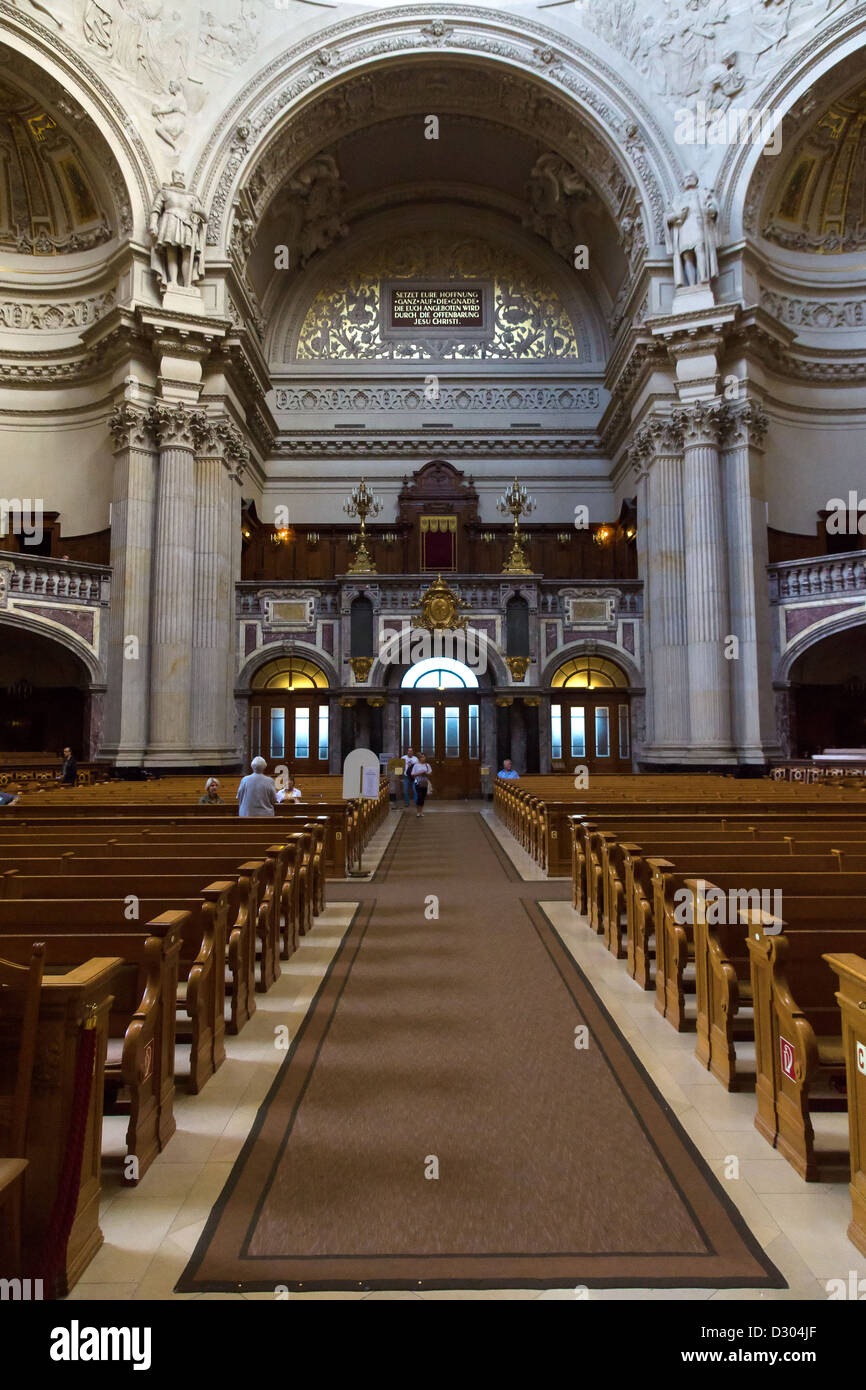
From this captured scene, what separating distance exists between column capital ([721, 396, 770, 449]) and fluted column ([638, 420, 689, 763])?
1071 millimetres

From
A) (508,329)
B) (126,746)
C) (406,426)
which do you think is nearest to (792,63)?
(508,329)

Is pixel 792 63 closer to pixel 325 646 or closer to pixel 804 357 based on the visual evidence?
pixel 804 357

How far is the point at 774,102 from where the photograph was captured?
745 inches

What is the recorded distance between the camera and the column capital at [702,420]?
19000 millimetres

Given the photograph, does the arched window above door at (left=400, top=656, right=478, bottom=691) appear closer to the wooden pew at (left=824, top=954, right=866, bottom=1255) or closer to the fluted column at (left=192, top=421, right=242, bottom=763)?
the fluted column at (left=192, top=421, right=242, bottom=763)

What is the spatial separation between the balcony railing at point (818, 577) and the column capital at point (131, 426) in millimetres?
14735

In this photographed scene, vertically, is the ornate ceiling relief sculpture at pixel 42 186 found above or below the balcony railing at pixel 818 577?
above

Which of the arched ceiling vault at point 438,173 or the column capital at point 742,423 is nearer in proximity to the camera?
the column capital at point 742,423

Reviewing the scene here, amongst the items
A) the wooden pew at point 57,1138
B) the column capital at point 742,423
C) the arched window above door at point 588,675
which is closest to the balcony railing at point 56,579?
the arched window above door at point 588,675

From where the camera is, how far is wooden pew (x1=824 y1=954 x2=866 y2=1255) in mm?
2758

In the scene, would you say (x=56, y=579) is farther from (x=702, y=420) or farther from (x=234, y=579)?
(x=702, y=420)

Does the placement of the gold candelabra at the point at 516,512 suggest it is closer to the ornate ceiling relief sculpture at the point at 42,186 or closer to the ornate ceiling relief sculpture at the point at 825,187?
the ornate ceiling relief sculpture at the point at 825,187

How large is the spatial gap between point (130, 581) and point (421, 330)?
47.1 ft

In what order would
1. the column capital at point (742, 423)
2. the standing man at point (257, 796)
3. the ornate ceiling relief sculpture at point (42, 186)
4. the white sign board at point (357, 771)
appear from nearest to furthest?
1. the standing man at point (257, 796)
2. the white sign board at point (357, 771)
3. the column capital at point (742, 423)
4. the ornate ceiling relief sculpture at point (42, 186)
